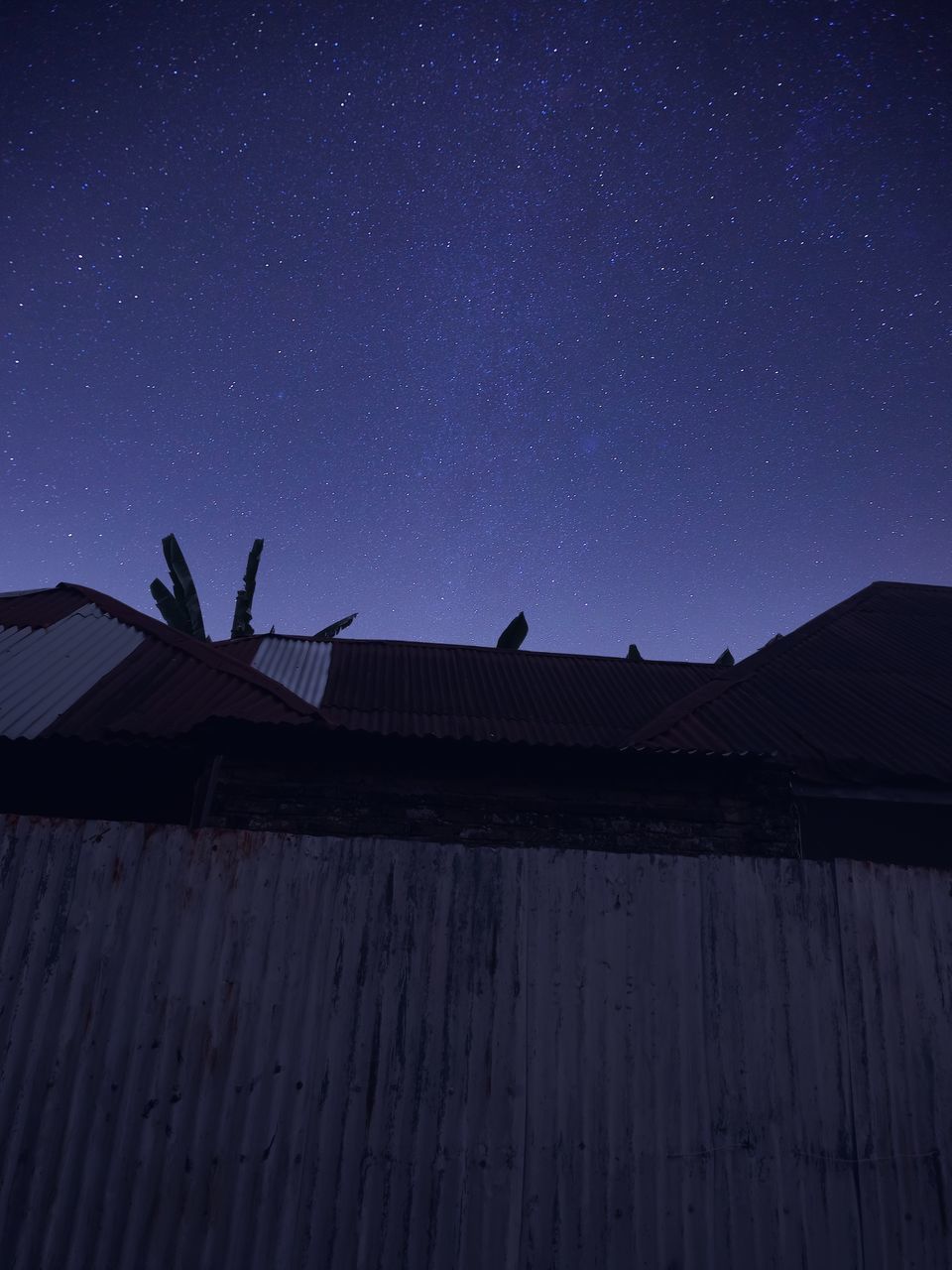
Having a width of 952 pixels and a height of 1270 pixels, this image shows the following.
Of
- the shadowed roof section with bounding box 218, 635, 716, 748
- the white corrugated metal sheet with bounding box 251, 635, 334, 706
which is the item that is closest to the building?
the shadowed roof section with bounding box 218, 635, 716, 748

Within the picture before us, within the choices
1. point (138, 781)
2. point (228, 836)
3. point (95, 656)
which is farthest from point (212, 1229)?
point (95, 656)

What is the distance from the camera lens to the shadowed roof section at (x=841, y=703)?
6445mm

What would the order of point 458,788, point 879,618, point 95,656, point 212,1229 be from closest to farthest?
point 212,1229, point 458,788, point 95,656, point 879,618

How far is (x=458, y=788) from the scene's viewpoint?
6.43m

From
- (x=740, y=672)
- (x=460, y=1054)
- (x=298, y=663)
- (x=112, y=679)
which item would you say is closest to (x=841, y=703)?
(x=740, y=672)

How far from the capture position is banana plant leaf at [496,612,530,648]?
14414 millimetres

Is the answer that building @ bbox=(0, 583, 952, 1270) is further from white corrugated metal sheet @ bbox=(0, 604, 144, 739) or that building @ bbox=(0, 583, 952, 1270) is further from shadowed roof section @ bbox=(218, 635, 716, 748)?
white corrugated metal sheet @ bbox=(0, 604, 144, 739)

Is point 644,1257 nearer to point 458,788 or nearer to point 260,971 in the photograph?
point 260,971

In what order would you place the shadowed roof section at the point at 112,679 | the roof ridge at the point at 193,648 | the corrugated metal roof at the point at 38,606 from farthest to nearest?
the corrugated metal roof at the point at 38,606
the roof ridge at the point at 193,648
the shadowed roof section at the point at 112,679

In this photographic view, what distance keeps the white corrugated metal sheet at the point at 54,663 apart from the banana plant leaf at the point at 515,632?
7.45 m

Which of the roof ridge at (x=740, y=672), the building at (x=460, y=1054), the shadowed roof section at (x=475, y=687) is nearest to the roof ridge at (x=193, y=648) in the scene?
the shadowed roof section at (x=475, y=687)

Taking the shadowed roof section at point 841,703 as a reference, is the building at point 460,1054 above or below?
below

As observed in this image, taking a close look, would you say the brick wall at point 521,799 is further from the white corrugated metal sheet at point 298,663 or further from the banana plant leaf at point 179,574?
the banana plant leaf at point 179,574

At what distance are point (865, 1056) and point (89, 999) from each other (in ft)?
9.21
